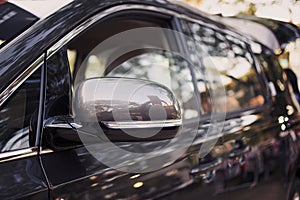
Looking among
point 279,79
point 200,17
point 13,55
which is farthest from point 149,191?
point 279,79

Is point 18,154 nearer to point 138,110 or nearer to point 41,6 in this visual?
point 138,110

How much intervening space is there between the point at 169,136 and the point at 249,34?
181 cm

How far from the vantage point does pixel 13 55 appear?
170 centimetres

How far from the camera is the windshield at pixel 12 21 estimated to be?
6.06ft

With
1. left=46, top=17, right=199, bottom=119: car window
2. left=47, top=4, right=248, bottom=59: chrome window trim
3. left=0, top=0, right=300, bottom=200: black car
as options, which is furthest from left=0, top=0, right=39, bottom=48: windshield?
left=46, top=17, right=199, bottom=119: car window

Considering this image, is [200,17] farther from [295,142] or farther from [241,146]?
[295,142]

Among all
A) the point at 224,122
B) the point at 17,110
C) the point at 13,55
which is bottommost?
the point at 224,122

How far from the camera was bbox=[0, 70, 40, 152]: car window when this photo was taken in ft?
5.37

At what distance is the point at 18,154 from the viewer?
1.61m

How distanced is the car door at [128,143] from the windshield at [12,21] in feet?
0.56

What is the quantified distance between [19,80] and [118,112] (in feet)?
1.06

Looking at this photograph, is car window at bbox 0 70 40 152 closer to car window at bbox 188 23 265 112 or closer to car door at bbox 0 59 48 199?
car door at bbox 0 59 48 199

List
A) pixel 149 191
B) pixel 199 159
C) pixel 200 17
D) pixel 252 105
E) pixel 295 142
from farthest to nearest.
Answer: pixel 295 142 → pixel 252 105 → pixel 200 17 → pixel 199 159 → pixel 149 191

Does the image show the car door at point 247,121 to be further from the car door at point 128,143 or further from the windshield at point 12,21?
the windshield at point 12,21
